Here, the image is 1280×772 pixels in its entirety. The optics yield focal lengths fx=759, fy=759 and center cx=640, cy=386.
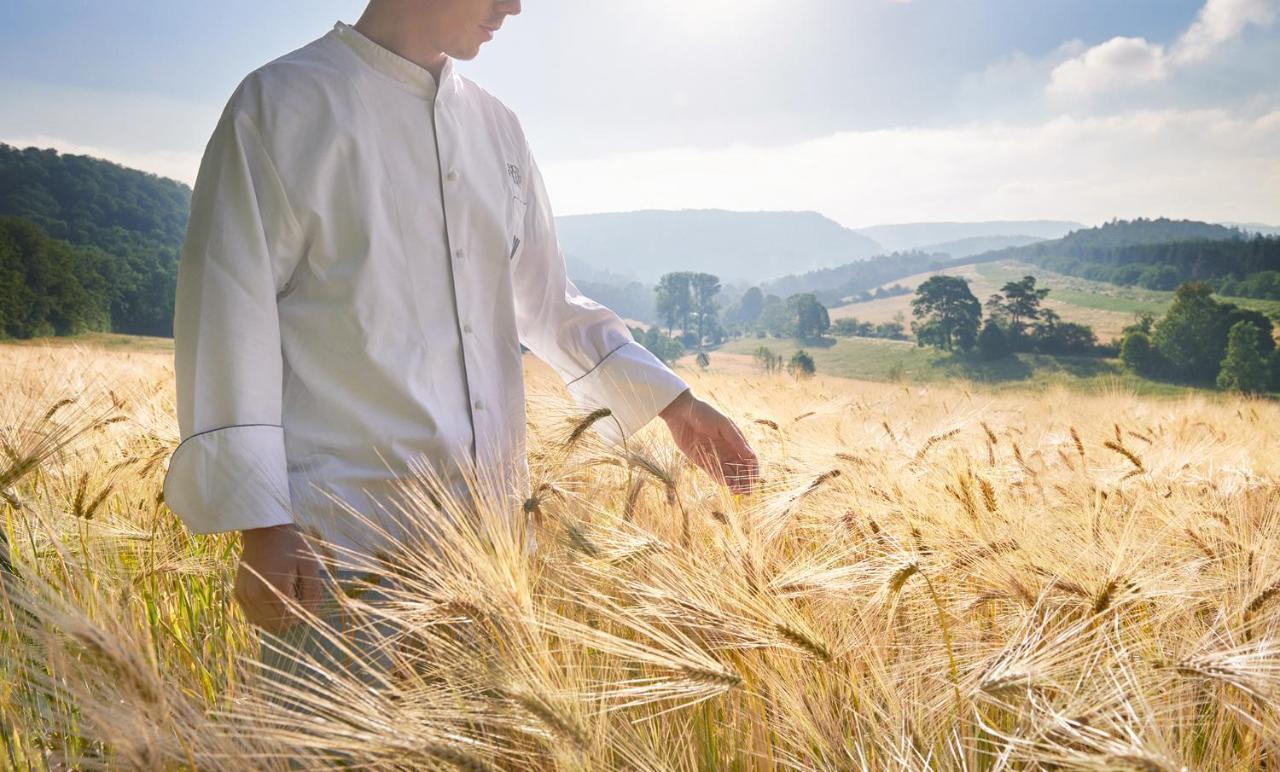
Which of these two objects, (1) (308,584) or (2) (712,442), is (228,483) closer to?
(1) (308,584)

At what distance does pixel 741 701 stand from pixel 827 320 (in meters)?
53.2

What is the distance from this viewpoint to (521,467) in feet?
4.31

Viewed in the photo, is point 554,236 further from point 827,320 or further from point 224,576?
point 827,320

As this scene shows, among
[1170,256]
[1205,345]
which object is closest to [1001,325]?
[1170,256]

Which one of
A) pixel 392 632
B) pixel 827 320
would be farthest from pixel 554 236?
pixel 827 320

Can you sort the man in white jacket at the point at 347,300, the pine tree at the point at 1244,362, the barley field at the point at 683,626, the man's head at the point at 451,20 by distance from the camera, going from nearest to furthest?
the barley field at the point at 683,626, the man in white jacket at the point at 347,300, the man's head at the point at 451,20, the pine tree at the point at 1244,362

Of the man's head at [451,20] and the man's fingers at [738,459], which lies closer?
the man's head at [451,20]

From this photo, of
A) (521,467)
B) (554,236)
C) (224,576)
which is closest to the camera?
(224,576)

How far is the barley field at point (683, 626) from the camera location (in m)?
0.65

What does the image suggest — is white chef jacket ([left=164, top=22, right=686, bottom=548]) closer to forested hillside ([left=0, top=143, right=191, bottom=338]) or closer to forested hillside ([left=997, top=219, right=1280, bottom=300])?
forested hillside ([left=0, top=143, right=191, bottom=338])

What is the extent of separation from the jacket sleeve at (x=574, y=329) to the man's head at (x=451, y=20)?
12.7 inches

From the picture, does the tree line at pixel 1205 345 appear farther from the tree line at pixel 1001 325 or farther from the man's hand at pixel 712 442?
the man's hand at pixel 712 442

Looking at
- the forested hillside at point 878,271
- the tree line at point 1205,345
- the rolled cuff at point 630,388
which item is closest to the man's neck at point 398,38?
the rolled cuff at point 630,388

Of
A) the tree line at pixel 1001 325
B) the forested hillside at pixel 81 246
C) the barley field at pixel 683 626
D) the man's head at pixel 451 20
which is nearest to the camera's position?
the barley field at pixel 683 626
